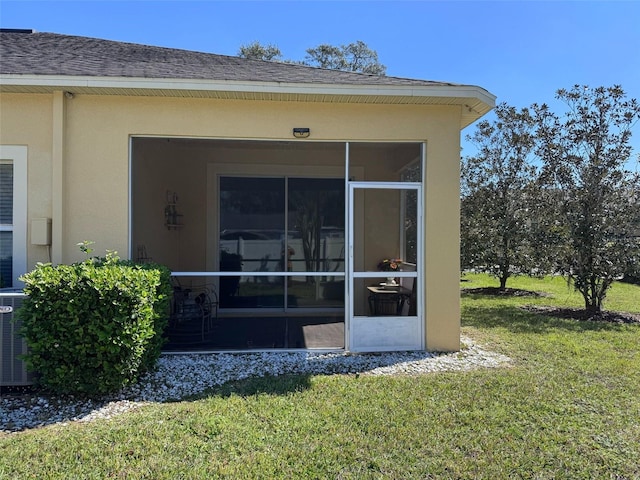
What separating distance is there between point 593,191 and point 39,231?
9.41 metres

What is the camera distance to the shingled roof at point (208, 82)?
5.12m

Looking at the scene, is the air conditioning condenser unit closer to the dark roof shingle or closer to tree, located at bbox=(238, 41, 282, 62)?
the dark roof shingle

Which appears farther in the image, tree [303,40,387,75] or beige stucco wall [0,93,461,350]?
tree [303,40,387,75]

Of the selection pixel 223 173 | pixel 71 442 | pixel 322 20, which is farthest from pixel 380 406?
pixel 322 20

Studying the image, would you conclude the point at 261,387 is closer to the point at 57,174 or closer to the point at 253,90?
the point at 253,90

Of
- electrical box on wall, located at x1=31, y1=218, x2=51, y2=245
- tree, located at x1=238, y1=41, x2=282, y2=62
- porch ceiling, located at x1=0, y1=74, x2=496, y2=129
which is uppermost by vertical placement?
tree, located at x1=238, y1=41, x2=282, y2=62

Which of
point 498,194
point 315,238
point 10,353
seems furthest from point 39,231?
point 498,194

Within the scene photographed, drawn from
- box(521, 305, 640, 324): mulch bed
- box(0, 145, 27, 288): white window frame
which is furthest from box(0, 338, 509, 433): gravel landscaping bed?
box(521, 305, 640, 324): mulch bed

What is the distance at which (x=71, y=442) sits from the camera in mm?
3205

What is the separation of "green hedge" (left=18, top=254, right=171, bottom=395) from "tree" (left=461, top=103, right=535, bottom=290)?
10.6m

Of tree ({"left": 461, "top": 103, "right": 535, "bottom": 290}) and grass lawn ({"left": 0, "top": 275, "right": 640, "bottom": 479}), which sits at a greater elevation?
tree ({"left": 461, "top": 103, "right": 535, "bottom": 290})

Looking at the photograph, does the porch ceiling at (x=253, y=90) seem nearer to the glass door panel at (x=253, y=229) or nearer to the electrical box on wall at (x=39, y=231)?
the electrical box on wall at (x=39, y=231)

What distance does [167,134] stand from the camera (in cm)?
554

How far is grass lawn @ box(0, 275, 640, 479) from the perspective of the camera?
2939 mm
